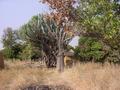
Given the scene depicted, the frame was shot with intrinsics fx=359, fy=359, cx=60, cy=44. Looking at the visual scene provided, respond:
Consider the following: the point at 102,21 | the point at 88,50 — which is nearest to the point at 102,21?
the point at 102,21

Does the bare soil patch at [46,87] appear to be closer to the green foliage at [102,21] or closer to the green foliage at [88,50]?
the green foliage at [102,21]

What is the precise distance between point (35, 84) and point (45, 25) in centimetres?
1998

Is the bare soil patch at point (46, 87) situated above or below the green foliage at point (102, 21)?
below

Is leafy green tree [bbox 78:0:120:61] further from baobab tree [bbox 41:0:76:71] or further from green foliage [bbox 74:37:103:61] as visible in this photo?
green foliage [bbox 74:37:103:61]

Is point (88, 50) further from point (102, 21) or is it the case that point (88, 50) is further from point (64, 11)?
point (102, 21)

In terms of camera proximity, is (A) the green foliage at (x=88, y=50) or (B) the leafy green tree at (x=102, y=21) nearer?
(B) the leafy green tree at (x=102, y=21)

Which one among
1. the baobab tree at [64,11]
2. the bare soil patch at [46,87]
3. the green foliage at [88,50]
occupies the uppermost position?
the baobab tree at [64,11]

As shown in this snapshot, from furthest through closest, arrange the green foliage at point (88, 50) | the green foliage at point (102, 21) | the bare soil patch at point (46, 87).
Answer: the green foliage at point (88, 50)
the bare soil patch at point (46, 87)
the green foliage at point (102, 21)

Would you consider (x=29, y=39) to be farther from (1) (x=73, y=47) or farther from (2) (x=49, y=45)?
(1) (x=73, y=47)

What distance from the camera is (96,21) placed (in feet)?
48.1

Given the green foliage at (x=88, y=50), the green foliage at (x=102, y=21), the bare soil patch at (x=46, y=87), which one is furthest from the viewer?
the green foliage at (x=88, y=50)

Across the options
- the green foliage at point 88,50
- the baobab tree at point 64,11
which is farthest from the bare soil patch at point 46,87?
the green foliage at point 88,50

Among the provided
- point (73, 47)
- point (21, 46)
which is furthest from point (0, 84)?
point (21, 46)

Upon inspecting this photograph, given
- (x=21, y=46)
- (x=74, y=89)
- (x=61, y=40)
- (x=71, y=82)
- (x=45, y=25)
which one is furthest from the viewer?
(x=21, y=46)
